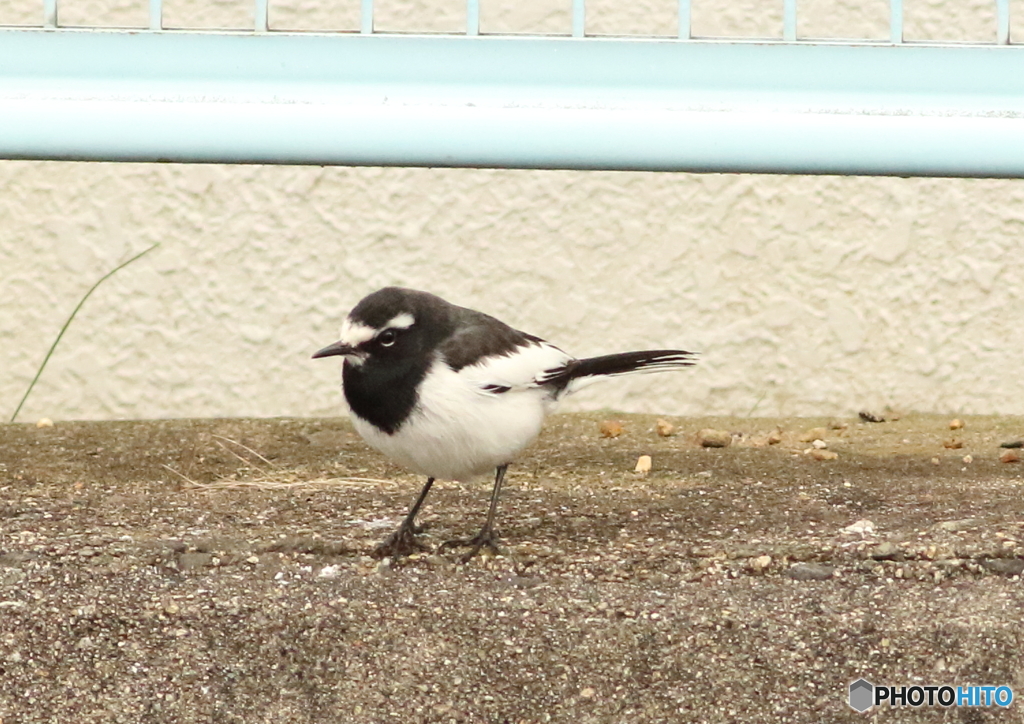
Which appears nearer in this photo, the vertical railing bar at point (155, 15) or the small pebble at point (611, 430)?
the vertical railing bar at point (155, 15)

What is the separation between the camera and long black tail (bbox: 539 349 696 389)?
4.12m

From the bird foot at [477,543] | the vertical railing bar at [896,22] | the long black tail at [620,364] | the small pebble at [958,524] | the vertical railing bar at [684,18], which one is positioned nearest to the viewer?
the vertical railing bar at [684,18]

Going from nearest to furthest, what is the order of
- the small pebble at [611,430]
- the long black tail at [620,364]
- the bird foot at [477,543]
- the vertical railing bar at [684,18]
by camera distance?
the vertical railing bar at [684,18], the bird foot at [477,543], the long black tail at [620,364], the small pebble at [611,430]

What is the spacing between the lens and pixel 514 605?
3.29 m

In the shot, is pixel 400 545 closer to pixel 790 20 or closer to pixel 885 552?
pixel 885 552

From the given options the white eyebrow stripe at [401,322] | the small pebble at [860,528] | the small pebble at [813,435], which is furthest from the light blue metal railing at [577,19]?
the small pebble at [813,435]

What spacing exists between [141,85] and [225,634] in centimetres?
122

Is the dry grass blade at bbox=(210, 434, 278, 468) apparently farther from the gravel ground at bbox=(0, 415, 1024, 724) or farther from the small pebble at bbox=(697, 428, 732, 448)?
the small pebble at bbox=(697, 428, 732, 448)

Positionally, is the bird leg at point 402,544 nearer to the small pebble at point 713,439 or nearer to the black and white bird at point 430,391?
the black and white bird at point 430,391
